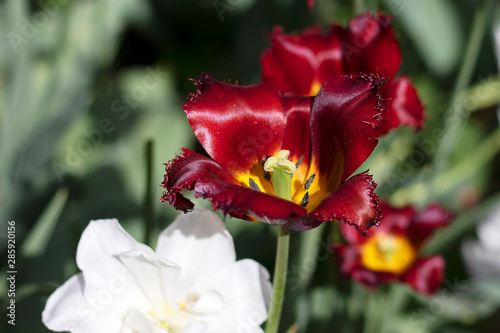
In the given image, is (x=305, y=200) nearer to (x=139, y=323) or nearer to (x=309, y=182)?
(x=309, y=182)

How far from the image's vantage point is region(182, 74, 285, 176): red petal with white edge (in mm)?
468

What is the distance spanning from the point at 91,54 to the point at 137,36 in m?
0.40

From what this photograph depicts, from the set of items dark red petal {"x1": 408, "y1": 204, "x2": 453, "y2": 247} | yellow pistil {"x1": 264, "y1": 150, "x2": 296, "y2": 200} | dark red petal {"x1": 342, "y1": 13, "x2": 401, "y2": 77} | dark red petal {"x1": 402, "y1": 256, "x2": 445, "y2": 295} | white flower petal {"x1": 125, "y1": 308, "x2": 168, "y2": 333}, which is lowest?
dark red petal {"x1": 402, "y1": 256, "x2": 445, "y2": 295}

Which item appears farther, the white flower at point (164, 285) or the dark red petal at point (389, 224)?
the dark red petal at point (389, 224)

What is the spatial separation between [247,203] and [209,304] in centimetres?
11

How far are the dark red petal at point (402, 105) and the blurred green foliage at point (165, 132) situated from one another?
0.18ft

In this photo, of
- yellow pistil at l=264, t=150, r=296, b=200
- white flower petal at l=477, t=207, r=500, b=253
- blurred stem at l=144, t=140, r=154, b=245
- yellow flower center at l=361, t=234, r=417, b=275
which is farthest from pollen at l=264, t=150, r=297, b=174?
white flower petal at l=477, t=207, r=500, b=253

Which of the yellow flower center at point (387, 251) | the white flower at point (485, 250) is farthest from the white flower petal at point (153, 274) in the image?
the white flower at point (485, 250)

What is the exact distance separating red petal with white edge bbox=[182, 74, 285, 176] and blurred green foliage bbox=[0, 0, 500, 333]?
0.18 m

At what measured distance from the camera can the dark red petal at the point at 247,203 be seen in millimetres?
384

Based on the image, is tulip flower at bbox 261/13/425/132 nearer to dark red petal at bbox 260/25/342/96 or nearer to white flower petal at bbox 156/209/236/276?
dark red petal at bbox 260/25/342/96

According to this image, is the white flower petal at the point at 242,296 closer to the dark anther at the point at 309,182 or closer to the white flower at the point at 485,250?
the dark anther at the point at 309,182

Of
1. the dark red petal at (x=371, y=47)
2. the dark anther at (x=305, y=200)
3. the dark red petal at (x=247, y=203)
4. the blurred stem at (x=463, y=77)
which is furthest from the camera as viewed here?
the blurred stem at (x=463, y=77)

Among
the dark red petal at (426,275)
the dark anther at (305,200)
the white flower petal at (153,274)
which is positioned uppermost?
the dark anther at (305,200)
